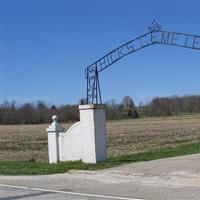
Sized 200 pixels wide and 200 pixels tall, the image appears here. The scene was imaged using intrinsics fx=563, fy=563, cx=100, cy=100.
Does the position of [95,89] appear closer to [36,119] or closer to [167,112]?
[36,119]

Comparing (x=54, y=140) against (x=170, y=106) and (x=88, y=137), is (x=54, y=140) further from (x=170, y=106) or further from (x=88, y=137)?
(x=170, y=106)

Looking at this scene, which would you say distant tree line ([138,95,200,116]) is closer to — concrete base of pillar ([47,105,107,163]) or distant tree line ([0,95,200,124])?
distant tree line ([0,95,200,124])

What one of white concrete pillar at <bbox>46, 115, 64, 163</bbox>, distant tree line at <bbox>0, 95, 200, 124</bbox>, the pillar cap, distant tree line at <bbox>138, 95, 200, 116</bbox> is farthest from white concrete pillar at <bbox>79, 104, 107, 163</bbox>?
distant tree line at <bbox>138, 95, 200, 116</bbox>

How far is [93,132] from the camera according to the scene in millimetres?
18688

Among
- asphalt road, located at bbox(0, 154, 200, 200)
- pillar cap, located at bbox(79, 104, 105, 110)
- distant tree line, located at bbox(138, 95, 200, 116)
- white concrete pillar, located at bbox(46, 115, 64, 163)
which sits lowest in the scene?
asphalt road, located at bbox(0, 154, 200, 200)

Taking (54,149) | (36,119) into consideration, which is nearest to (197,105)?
(36,119)

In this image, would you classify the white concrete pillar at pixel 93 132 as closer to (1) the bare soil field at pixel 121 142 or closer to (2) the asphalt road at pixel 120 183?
(2) the asphalt road at pixel 120 183

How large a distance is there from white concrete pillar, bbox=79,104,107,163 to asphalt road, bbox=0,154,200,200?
1.75 m

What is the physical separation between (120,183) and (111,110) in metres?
141

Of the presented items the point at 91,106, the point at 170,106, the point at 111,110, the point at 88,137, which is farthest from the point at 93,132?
the point at 170,106

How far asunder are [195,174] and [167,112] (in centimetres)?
16629

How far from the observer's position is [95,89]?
Result: 19.2 metres

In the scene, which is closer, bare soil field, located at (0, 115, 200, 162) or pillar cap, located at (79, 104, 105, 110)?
pillar cap, located at (79, 104, 105, 110)

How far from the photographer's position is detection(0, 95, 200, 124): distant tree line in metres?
156
